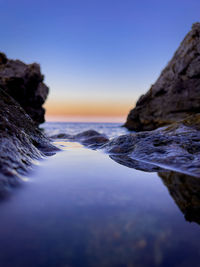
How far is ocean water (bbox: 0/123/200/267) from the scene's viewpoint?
0.54 meters

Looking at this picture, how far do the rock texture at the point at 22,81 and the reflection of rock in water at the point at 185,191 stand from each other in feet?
53.1

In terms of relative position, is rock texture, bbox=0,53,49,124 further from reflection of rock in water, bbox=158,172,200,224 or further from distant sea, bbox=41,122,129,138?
reflection of rock in water, bbox=158,172,200,224

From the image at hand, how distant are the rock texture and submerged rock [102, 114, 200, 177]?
14934 mm

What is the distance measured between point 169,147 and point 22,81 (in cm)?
1715

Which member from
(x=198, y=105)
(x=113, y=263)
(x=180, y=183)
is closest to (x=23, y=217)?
(x=113, y=263)

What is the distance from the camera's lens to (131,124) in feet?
87.6

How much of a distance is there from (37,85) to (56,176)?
19.0 m

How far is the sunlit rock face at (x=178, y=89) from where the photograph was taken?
49.5ft

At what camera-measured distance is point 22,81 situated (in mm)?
15891

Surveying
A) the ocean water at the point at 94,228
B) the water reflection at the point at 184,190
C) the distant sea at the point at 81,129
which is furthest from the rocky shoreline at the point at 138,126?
the distant sea at the point at 81,129

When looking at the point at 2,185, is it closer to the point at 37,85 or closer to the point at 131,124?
the point at 37,85

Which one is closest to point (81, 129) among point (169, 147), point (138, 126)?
point (138, 126)

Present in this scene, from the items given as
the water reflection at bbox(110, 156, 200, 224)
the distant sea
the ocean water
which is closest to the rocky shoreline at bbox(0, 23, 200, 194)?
the water reflection at bbox(110, 156, 200, 224)

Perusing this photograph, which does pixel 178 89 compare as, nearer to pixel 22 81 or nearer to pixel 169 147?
pixel 22 81
